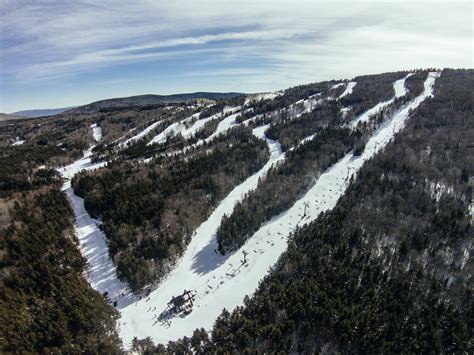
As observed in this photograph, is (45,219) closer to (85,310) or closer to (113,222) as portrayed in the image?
(113,222)

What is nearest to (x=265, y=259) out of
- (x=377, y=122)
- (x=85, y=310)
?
(x=85, y=310)

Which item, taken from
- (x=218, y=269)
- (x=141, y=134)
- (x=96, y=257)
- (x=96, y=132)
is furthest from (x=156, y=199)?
(x=96, y=132)

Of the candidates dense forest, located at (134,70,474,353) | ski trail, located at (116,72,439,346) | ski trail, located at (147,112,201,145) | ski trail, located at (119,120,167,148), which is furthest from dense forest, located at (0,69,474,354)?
ski trail, located at (119,120,167,148)

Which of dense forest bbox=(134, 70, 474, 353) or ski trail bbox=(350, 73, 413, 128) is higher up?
ski trail bbox=(350, 73, 413, 128)

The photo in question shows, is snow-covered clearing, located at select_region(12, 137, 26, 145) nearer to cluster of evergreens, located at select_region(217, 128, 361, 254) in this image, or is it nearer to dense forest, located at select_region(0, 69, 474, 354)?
dense forest, located at select_region(0, 69, 474, 354)

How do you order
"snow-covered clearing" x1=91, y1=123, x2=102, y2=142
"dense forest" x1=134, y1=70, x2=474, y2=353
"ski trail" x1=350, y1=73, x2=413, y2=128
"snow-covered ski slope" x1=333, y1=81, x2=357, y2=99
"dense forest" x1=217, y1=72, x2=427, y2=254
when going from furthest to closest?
"snow-covered ski slope" x1=333, y1=81, x2=357, y2=99, "snow-covered clearing" x1=91, y1=123, x2=102, y2=142, "ski trail" x1=350, y1=73, x2=413, y2=128, "dense forest" x1=217, y1=72, x2=427, y2=254, "dense forest" x1=134, y1=70, x2=474, y2=353

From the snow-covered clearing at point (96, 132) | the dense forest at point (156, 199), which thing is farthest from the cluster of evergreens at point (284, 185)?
the snow-covered clearing at point (96, 132)

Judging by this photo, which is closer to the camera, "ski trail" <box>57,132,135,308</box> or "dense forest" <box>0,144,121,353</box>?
"dense forest" <box>0,144,121,353</box>
